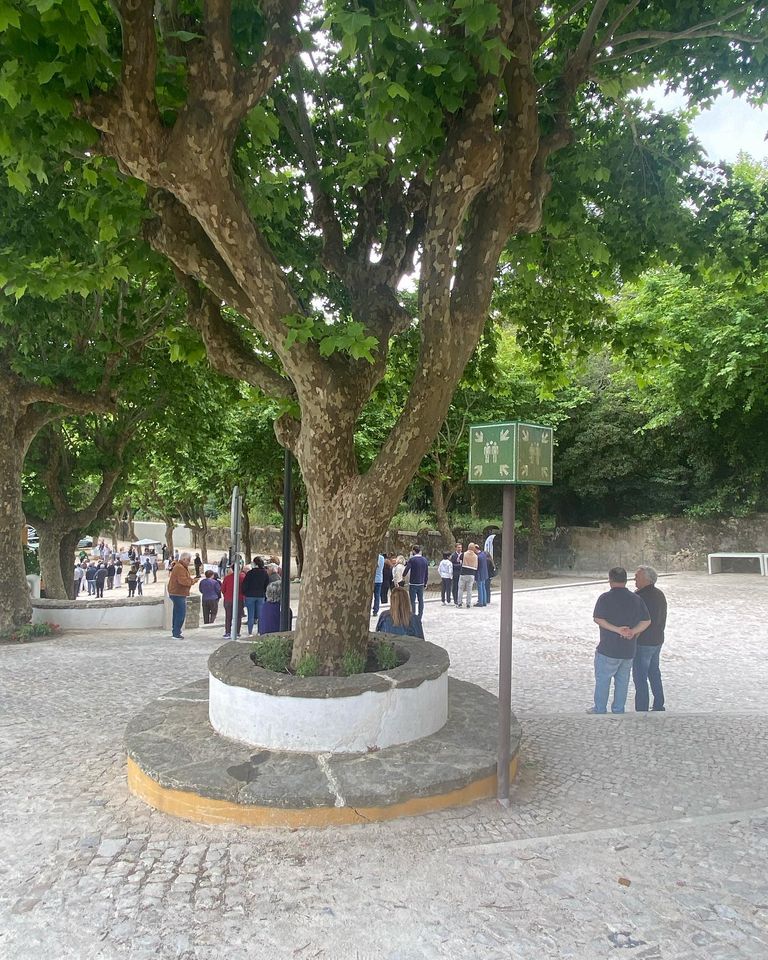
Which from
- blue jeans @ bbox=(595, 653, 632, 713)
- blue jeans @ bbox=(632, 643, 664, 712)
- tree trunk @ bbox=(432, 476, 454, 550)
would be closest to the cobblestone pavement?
blue jeans @ bbox=(595, 653, 632, 713)

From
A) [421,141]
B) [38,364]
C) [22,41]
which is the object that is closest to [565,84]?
[421,141]

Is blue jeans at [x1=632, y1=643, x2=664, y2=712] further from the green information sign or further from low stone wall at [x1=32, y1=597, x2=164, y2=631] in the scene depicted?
low stone wall at [x1=32, y1=597, x2=164, y2=631]

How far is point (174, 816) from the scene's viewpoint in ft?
14.1

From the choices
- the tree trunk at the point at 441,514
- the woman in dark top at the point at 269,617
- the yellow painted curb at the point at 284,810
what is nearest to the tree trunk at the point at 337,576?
the yellow painted curb at the point at 284,810

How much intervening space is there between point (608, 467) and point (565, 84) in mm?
20481

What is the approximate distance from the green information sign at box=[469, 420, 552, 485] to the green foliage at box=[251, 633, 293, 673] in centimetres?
235

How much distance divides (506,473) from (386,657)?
2.10 meters

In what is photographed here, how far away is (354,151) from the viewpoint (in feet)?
23.8

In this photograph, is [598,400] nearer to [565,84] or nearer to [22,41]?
[565,84]

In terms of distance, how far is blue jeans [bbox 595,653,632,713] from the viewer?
257 inches

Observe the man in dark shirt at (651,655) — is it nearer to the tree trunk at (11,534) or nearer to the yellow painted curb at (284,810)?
the yellow painted curb at (284,810)

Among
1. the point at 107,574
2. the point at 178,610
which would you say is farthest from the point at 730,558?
the point at 107,574

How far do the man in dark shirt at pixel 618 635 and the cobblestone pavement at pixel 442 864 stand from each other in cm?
40

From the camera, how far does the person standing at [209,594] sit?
13.8m
